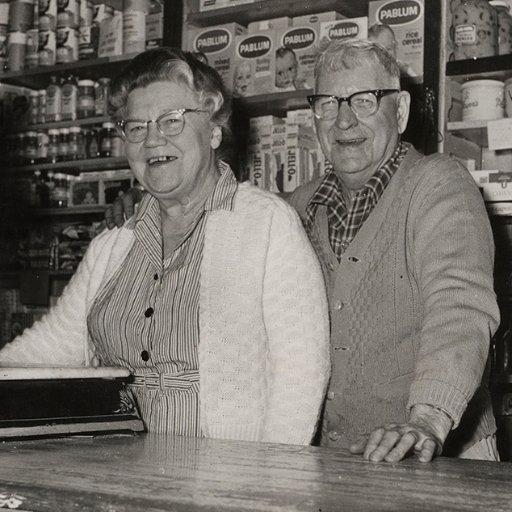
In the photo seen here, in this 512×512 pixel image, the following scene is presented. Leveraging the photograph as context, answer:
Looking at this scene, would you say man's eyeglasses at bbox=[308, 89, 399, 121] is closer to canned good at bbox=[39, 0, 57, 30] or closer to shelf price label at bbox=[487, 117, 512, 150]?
shelf price label at bbox=[487, 117, 512, 150]

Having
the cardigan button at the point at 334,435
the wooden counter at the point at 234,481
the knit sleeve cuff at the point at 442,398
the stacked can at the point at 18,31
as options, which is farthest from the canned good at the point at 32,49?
the knit sleeve cuff at the point at 442,398

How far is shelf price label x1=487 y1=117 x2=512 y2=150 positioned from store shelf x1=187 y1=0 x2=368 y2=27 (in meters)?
0.79

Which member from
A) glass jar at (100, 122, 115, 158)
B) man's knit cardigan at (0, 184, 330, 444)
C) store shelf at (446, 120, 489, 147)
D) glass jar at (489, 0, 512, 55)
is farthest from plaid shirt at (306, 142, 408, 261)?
glass jar at (100, 122, 115, 158)

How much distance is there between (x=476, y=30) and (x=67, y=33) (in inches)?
82.8

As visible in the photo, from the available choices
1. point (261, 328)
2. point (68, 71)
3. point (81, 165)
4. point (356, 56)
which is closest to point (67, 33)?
point (68, 71)

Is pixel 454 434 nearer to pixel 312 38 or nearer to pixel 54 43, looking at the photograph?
pixel 312 38

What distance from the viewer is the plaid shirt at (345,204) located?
6.79ft

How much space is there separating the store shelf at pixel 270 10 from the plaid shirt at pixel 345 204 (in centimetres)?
154

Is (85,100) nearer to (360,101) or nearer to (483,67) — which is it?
(483,67)

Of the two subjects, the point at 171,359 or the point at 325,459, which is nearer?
the point at 325,459

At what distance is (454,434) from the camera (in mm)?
1951

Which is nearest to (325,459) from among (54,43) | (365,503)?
(365,503)

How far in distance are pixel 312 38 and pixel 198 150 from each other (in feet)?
5.64

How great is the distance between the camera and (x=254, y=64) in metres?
3.60
